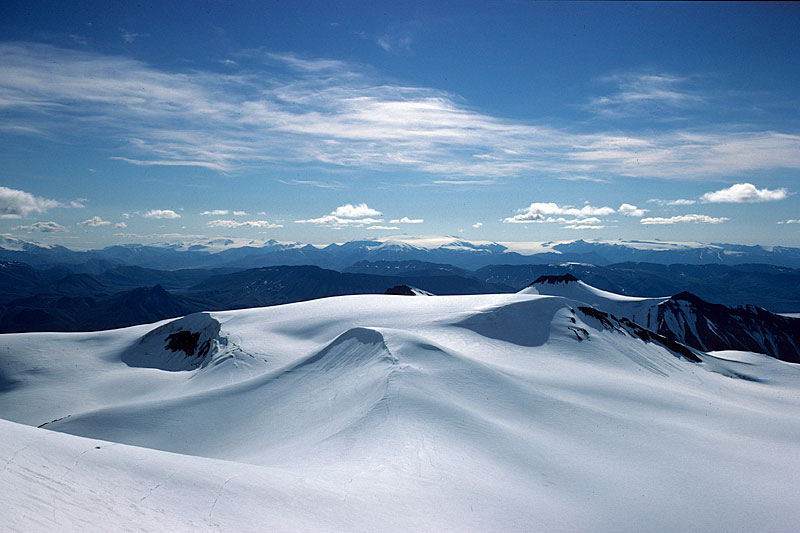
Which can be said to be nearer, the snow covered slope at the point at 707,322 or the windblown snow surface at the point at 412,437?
the windblown snow surface at the point at 412,437

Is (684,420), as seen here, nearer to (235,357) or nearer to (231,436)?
(231,436)

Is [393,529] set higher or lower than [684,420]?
higher

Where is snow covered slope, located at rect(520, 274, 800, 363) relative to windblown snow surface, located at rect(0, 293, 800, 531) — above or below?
below

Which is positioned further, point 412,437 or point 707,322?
point 707,322

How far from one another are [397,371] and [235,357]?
1104 inches

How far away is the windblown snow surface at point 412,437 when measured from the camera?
1102 cm

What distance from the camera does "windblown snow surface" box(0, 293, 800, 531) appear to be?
11.0 meters

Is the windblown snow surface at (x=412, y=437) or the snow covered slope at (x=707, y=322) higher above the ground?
the windblown snow surface at (x=412, y=437)

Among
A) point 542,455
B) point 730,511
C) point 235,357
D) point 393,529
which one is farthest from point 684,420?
point 235,357

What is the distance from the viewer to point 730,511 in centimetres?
1545

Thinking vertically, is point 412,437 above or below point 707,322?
above

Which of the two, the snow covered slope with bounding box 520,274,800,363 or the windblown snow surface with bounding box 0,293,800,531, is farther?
the snow covered slope with bounding box 520,274,800,363

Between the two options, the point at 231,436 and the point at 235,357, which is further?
the point at 235,357

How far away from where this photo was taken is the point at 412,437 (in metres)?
17.9
